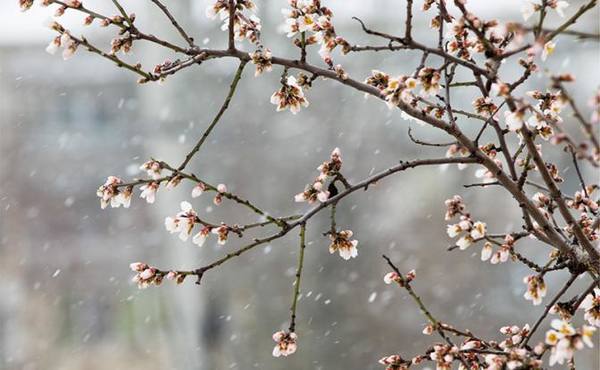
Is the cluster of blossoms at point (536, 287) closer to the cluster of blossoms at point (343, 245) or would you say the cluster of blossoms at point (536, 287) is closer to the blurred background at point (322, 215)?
the cluster of blossoms at point (343, 245)

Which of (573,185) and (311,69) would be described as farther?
(573,185)

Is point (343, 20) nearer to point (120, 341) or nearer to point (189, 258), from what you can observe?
point (189, 258)

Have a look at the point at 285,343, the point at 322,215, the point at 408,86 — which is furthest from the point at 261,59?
the point at 322,215

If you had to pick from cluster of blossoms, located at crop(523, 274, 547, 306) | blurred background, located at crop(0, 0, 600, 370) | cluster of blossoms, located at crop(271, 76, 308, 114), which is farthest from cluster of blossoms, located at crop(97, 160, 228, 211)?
blurred background, located at crop(0, 0, 600, 370)

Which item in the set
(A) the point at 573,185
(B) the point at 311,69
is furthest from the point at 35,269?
(B) the point at 311,69

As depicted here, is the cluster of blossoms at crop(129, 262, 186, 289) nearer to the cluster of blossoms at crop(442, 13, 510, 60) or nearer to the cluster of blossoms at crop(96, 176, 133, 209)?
the cluster of blossoms at crop(96, 176, 133, 209)

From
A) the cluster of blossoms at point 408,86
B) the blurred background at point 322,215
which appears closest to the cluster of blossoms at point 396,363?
the cluster of blossoms at point 408,86

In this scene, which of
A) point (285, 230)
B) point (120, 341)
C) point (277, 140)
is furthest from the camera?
point (120, 341)
